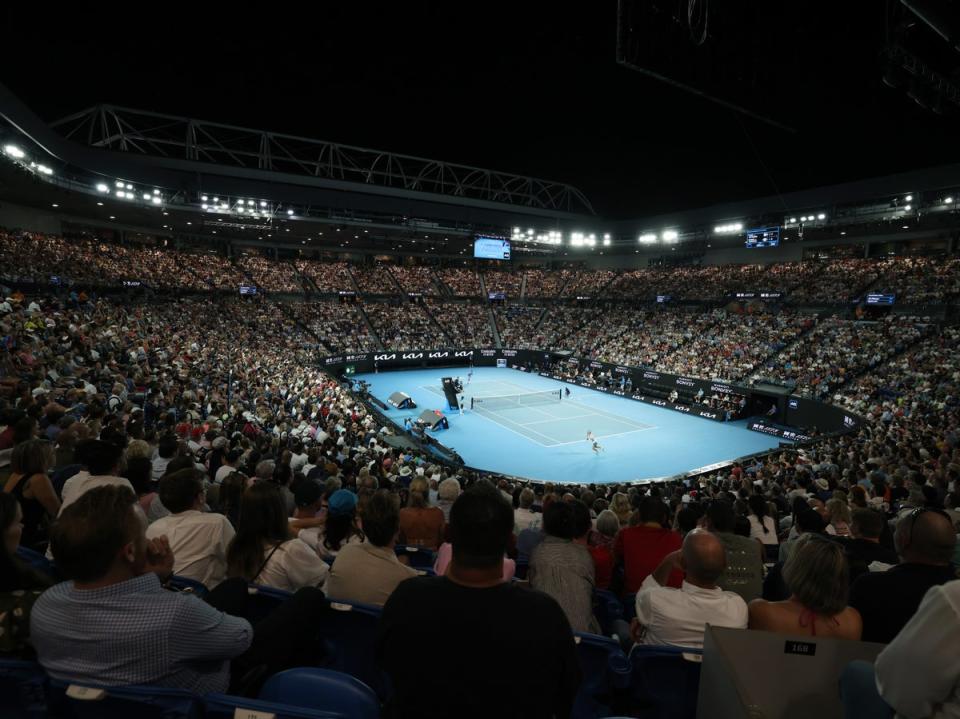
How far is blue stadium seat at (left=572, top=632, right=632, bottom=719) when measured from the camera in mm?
3117

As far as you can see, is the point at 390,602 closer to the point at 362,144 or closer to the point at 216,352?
the point at 216,352

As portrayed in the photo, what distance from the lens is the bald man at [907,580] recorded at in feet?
10.1

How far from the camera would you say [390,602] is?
1.80m

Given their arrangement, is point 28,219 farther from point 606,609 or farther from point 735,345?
point 735,345

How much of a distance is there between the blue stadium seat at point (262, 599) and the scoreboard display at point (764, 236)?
140ft

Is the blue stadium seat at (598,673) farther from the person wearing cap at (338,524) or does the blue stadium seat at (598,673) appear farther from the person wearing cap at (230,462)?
the person wearing cap at (230,462)

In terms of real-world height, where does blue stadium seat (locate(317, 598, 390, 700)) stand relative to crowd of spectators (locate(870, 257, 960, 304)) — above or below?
below

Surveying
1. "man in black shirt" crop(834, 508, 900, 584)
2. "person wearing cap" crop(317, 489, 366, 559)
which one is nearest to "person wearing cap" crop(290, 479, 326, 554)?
"person wearing cap" crop(317, 489, 366, 559)

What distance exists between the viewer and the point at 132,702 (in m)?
1.94

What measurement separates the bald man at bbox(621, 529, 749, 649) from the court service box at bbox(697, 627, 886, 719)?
0.99 meters

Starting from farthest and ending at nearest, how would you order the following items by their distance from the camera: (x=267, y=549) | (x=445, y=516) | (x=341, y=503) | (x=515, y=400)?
(x=515, y=400)
(x=445, y=516)
(x=341, y=503)
(x=267, y=549)

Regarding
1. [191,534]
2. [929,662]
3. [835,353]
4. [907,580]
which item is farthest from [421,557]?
[835,353]

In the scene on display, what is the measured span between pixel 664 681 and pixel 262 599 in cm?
274

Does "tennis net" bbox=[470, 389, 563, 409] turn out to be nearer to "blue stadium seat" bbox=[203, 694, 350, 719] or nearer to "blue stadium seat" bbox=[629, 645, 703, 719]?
"blue stadium seat" bbox=[629, 645, 703, 719]
